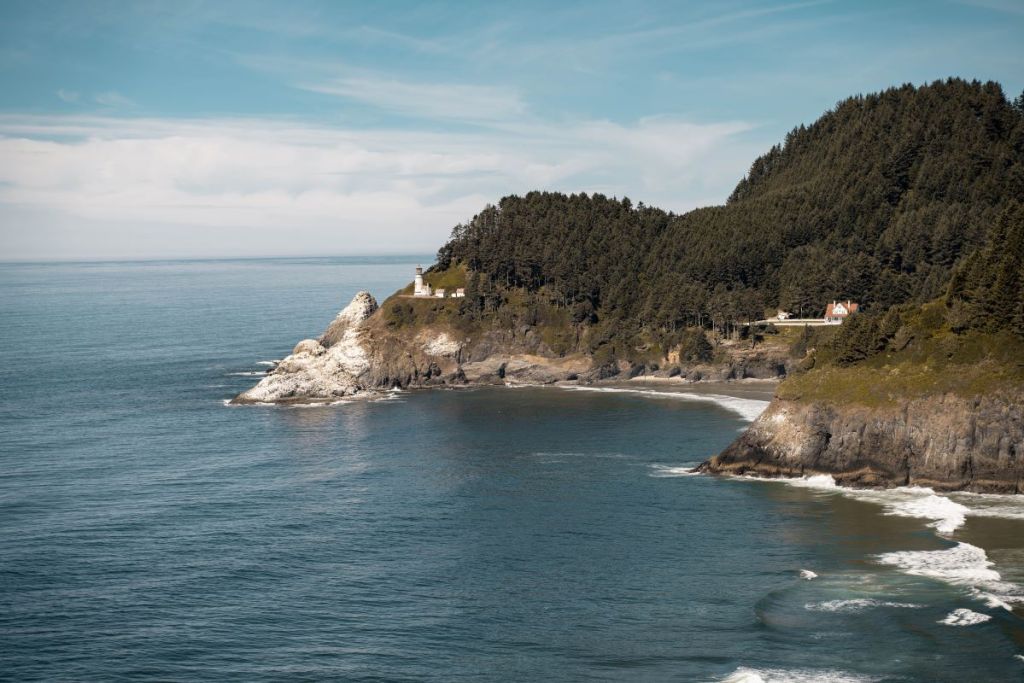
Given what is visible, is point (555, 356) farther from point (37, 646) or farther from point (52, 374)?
point (37, 646)

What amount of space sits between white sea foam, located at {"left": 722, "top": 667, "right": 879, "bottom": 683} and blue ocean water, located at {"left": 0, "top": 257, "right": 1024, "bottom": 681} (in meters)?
0.27

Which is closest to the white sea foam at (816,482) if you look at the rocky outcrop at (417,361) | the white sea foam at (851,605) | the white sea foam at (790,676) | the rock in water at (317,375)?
the white sea foam at (851,605)

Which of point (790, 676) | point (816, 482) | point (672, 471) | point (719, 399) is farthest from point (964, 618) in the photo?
point (719, 399)

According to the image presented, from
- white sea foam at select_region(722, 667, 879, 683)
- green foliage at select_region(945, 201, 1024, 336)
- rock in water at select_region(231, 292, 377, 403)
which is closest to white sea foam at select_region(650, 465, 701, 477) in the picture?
green foliage at select_region(945, 201, 1024, 336)

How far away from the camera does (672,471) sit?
10419 cm

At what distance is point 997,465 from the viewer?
3533 inches

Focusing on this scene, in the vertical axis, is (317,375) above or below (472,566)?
above

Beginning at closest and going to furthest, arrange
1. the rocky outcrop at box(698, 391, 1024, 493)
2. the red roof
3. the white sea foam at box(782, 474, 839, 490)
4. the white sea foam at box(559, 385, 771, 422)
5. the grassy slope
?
1. the rocky outcrop at box(698, 391, 1024, 493)
2. the grassy slope
3. the white sea foam at box(782, 474, 839, 490)
4. the white sea foam at box(559, 385, 771, 422)
5. the red roof

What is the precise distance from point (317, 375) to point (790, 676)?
121m

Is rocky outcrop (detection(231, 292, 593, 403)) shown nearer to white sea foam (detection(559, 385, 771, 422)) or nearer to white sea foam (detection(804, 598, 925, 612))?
white sea foam (detection(559, 385, 771, 422))

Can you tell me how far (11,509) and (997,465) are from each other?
3450 inches

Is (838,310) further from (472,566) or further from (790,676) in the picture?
(790,676)

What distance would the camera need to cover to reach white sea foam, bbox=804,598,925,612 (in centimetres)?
6341

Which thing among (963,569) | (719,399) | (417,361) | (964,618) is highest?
(417,361)
